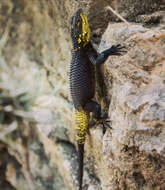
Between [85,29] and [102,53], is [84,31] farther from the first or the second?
[102,53]

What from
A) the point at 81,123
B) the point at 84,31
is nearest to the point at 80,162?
the point at 81,123

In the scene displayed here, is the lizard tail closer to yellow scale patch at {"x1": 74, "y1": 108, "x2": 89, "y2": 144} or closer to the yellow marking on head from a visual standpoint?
yellow scale patch at {"x1": 74, "y1": 108, "x2": 89, "y2": 144}

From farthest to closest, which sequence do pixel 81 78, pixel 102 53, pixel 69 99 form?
pixel 69 99
pixel 81 78
pixel 102 53

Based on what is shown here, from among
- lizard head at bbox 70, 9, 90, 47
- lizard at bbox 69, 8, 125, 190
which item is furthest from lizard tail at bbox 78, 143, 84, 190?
lizard head at bbox 70, 9, 90, 47

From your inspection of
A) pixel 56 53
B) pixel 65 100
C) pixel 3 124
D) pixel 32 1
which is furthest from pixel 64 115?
pixel 32 1

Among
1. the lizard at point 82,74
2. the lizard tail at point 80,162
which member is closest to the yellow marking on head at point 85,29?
the lizard at point 82,74

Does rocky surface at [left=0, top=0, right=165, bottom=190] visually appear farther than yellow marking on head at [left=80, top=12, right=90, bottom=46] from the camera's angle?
No

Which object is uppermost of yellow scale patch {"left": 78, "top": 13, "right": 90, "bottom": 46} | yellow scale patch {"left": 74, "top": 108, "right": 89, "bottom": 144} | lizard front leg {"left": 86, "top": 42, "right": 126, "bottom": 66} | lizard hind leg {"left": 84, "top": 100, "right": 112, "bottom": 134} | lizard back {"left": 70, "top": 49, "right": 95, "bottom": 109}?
yellow scale patch {"left": 78, "top": 13, "right": 90, "bottom": 46}
